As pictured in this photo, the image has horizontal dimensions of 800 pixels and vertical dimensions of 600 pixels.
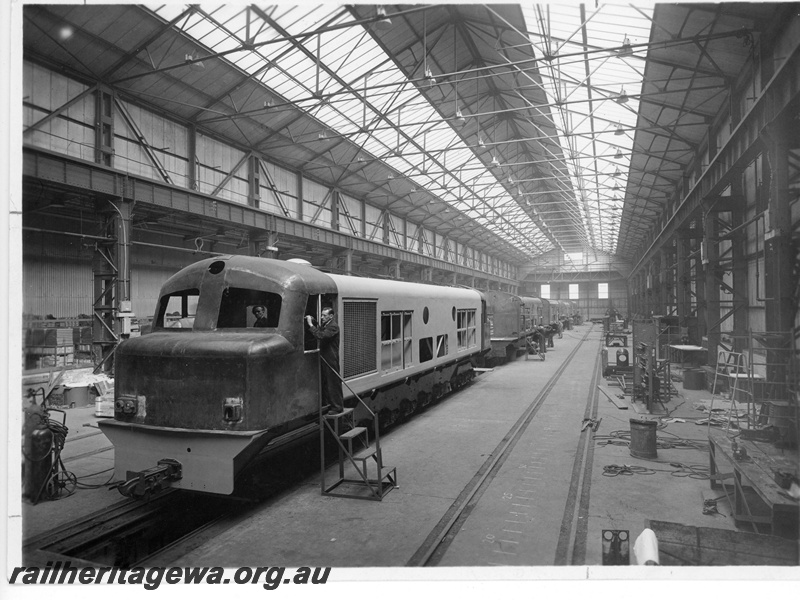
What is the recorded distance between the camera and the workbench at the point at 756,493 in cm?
491

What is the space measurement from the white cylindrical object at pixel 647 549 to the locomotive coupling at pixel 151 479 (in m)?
4.72

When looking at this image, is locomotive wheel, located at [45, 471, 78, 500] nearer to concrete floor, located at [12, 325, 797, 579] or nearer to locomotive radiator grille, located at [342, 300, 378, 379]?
concrete floor, located at [12, 325, 797, 579]

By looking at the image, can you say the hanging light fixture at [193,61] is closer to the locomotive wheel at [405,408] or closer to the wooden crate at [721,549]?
the locomotive wheel at [405,408]

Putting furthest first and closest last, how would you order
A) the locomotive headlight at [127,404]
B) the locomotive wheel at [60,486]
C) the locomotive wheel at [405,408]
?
1. the locomotive wheel at [405,408]
2. the locomotive wheel at [60,486]
3. the locomotive headlight at [127,404]

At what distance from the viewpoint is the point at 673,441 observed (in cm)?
935

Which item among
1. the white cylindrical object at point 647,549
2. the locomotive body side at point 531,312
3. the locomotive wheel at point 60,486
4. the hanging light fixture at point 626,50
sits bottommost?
the locomotive wheel at point 60,486

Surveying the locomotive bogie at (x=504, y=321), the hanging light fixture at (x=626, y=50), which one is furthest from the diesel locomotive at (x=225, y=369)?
the locomotive bogie at (x=504, y=321)

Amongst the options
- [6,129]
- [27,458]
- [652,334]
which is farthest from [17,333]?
[652,334]

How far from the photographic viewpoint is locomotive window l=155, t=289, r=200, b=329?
656 cm

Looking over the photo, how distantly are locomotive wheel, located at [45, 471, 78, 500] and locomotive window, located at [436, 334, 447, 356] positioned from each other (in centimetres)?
772

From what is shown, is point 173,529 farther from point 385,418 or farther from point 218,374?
point 385,418

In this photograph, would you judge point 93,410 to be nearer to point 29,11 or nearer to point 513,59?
point 29,11

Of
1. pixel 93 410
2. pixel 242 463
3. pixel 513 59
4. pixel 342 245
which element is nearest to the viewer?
pixel 242 463

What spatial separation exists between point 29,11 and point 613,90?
58.3 ft
